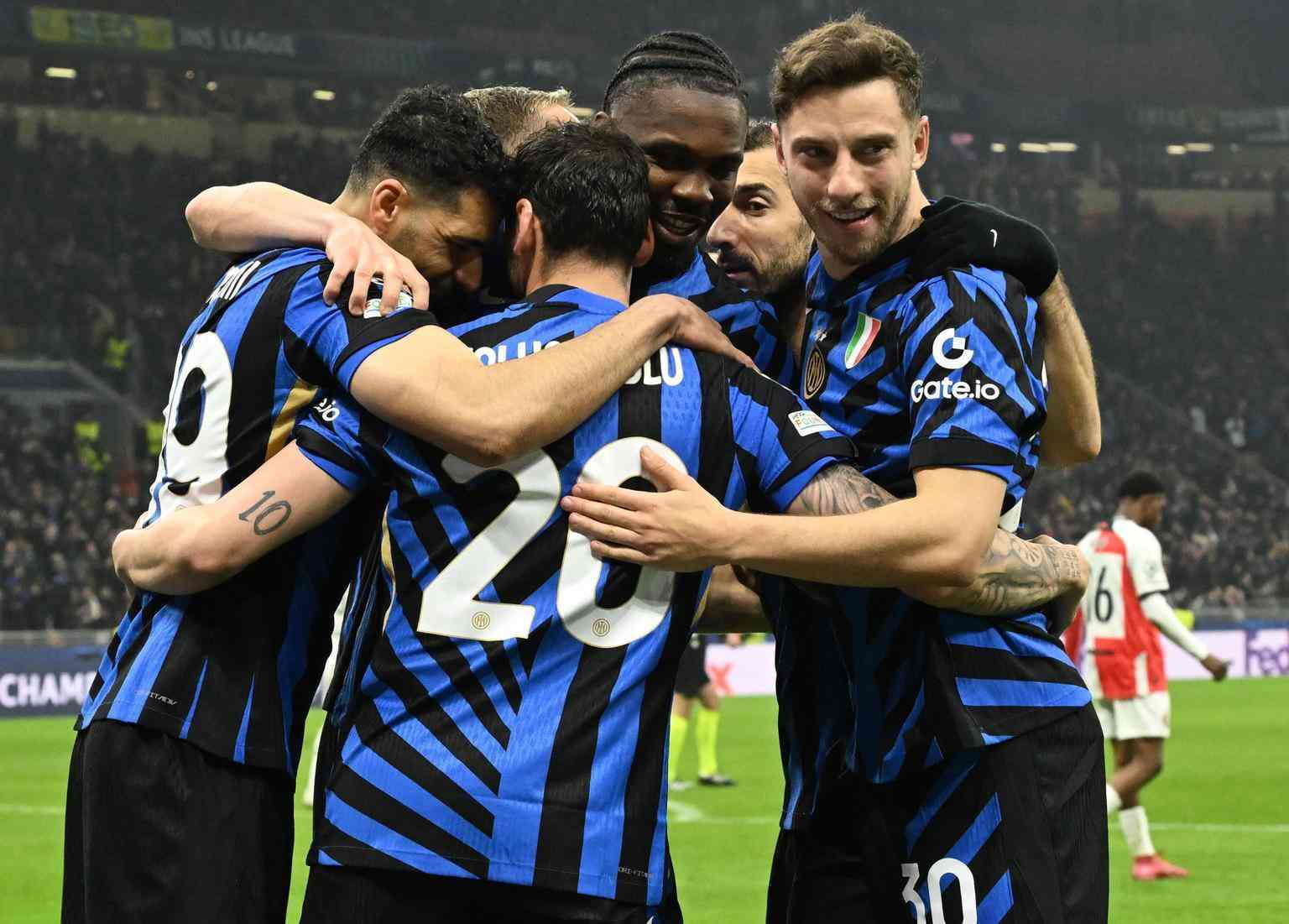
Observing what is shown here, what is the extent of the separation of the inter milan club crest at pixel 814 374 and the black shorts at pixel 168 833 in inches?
51.7

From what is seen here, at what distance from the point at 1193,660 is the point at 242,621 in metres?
23.8

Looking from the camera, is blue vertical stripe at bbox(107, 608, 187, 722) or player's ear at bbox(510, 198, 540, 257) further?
blue vertical stripe at bbox(107, 608, 187, 722)

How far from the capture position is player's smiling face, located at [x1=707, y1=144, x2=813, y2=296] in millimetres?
3986

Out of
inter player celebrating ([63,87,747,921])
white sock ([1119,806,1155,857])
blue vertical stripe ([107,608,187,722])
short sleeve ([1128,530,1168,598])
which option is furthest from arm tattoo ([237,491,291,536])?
short sleeve ([1128,530,1168,598])

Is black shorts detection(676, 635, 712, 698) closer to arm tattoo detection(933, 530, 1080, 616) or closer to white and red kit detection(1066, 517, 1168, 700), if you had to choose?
white and red kit detection(1066, 517, 1168, 700)

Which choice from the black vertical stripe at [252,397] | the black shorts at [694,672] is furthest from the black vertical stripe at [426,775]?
the black shorts at [694,672]

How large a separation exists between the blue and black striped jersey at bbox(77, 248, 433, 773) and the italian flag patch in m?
0.99

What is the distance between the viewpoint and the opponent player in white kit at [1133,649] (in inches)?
382

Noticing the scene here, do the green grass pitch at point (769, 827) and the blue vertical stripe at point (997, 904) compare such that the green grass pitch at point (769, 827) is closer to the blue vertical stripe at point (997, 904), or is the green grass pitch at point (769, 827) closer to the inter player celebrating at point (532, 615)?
the blue vertical stripe at point (997, 904)

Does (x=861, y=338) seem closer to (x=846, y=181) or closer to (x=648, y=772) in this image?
(x=846, y=181)

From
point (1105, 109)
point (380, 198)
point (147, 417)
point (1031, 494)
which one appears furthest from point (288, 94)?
point (380, 198)

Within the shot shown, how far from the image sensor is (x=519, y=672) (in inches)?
108

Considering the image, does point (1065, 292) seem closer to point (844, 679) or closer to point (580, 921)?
point (844, 679)

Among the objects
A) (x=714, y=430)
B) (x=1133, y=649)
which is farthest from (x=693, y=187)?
(x=1133, y=649)
